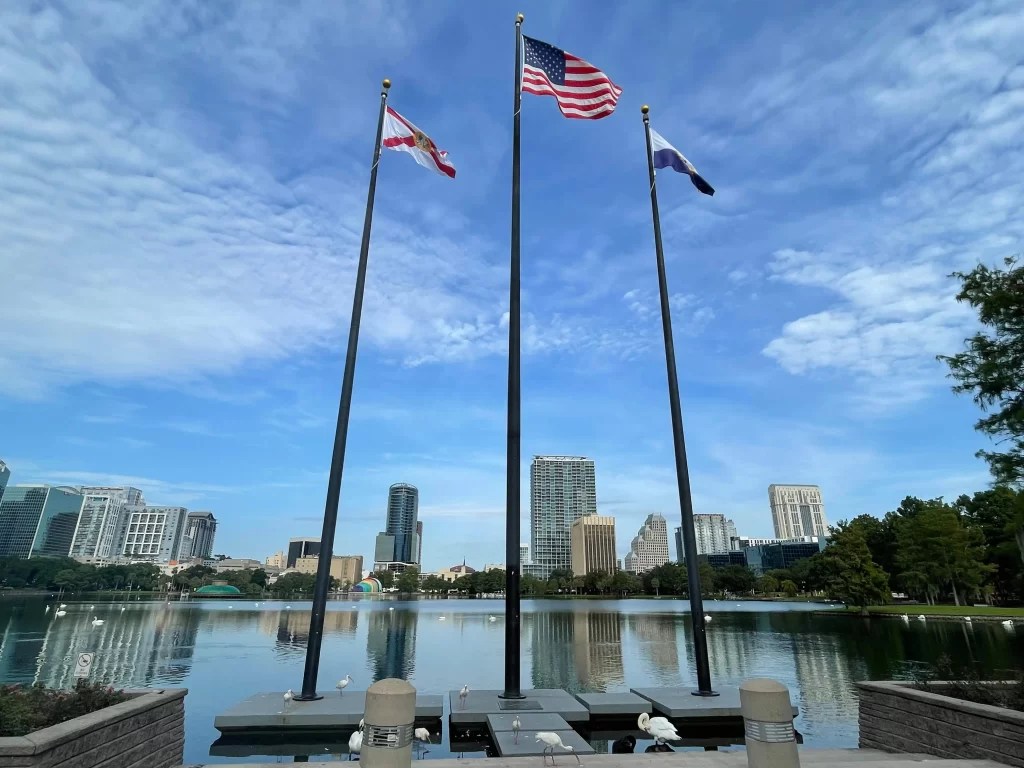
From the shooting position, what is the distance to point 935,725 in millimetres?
8078

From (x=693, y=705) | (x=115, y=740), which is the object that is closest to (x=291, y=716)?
(x=115, y=740)

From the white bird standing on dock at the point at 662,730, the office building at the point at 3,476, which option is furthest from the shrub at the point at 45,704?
the office building at the point at 3,476

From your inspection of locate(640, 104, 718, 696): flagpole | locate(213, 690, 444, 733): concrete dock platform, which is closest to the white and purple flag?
locate(640, 104, 718, 696): flagpole

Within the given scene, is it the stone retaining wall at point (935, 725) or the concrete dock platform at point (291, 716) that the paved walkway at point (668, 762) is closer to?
the stone retaining wall at point (935, 725)

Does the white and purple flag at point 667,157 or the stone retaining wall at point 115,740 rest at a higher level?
the white and purple flag at point 667,157

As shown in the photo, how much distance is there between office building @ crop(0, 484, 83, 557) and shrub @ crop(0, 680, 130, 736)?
231m

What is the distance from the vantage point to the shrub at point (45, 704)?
237 inches

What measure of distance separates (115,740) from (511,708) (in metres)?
7.08

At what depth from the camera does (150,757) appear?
7.38 meters

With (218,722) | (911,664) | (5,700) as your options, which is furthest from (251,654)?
(911,664)

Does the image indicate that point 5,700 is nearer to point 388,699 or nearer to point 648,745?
point 388,699

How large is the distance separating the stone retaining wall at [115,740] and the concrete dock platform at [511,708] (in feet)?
16.9

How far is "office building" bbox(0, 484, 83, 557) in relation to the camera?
18425 centimetres

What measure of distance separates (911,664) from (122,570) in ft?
522
